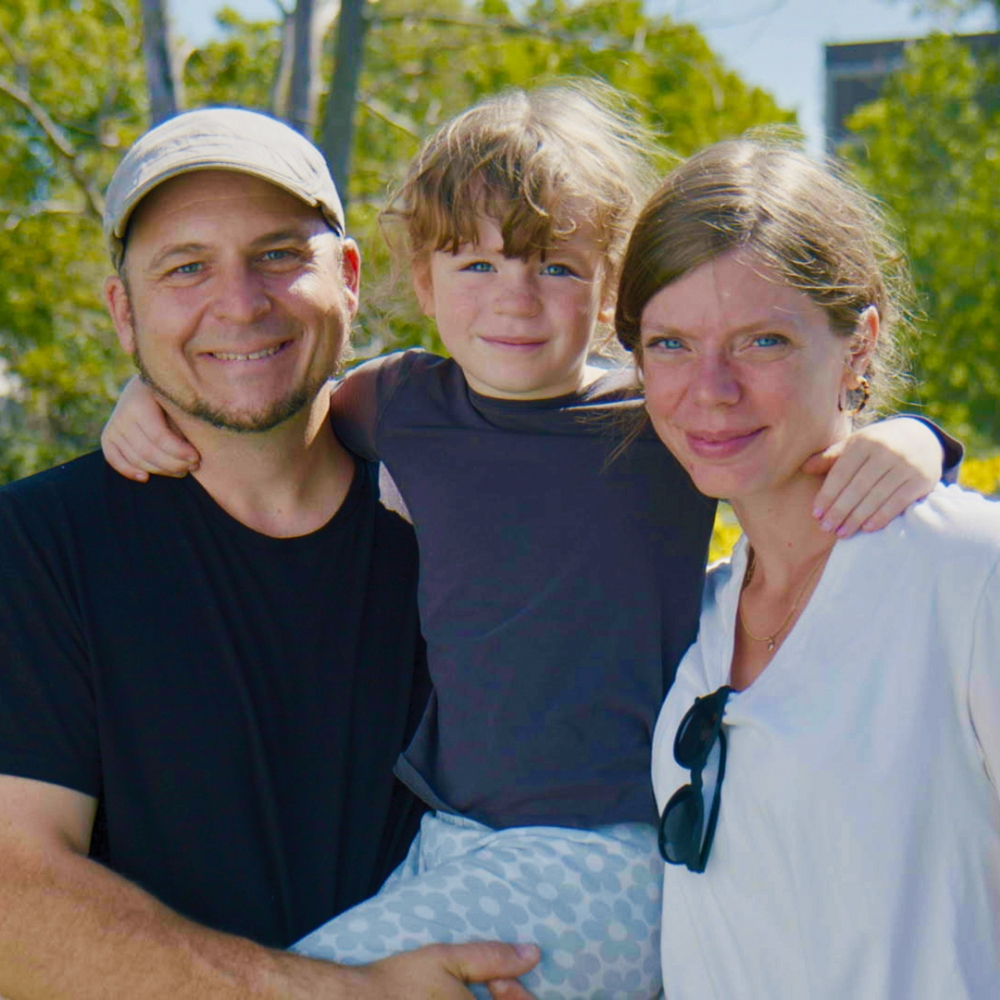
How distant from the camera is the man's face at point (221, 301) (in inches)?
111

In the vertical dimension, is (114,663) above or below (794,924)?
above

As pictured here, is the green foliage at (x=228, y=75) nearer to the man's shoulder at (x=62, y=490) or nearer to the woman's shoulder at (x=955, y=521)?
the man's shoulder at (x=62, y=490)

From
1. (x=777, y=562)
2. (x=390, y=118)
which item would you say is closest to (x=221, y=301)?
(x=777, y=562)

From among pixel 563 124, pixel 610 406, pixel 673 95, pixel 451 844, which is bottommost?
pixel 451 844

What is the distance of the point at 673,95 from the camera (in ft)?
34.7

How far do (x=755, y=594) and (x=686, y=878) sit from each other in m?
0.55

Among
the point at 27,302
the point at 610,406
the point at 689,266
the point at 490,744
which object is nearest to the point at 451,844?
the point at 490,744

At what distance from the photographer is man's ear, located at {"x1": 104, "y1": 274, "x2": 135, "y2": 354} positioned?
294cm

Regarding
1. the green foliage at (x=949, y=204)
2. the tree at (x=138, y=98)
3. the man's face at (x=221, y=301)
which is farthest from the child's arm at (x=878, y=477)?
the green foliage at (x=949, y=204)

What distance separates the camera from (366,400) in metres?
3.04

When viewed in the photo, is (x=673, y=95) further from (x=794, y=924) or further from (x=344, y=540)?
(x=794, y=924)

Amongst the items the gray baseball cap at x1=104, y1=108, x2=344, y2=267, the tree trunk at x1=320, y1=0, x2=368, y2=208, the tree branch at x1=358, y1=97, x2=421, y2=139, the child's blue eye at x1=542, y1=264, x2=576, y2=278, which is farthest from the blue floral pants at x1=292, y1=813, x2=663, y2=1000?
the tree branch at x1=358, y1=97, x2=421, y2=139

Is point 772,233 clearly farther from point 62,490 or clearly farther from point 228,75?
point 228,75

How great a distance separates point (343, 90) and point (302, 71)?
0.35 meters
